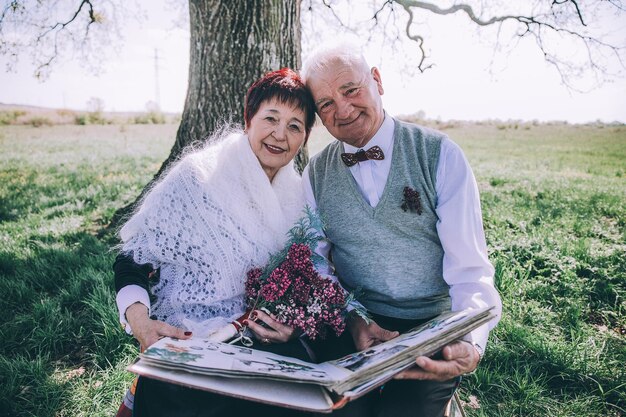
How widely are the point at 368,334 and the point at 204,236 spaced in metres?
1.07

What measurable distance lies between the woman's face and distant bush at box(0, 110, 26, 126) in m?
21.0

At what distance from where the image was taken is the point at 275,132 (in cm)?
216

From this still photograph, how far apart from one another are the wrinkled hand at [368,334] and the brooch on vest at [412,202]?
2.25ft

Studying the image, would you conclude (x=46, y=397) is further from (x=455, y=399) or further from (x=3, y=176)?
(x=3, y=176)

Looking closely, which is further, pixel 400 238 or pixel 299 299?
pixel 400 238

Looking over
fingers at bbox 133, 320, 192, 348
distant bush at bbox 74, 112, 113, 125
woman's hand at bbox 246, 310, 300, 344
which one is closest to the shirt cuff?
fingers at bbox 133, 320, 192, 348

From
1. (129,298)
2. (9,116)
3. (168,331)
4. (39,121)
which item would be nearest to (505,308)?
(168,331)

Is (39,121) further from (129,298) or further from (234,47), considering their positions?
(129,298)

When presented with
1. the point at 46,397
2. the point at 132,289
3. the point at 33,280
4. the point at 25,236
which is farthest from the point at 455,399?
the point at 25,236

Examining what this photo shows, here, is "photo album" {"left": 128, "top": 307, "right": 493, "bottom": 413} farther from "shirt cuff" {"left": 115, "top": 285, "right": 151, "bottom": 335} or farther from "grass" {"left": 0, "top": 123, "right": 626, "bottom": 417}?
"grass" {"left": 0, "top": 123, "right": 626, "bottom": 417}

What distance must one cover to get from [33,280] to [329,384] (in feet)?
11.3

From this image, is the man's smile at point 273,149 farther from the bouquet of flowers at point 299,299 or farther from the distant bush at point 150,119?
the distant bush at point 150,119

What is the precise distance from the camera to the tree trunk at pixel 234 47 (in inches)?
127

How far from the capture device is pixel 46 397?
2168mm
